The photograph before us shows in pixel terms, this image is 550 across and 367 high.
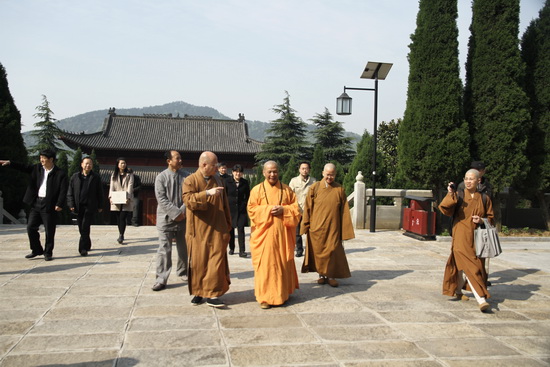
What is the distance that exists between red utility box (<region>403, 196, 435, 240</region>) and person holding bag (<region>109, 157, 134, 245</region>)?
6473 mm

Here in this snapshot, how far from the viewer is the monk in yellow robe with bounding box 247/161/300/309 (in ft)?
16.4

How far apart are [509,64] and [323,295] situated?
355 inches

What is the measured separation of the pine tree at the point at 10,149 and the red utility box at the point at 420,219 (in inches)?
510

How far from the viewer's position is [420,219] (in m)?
10.8

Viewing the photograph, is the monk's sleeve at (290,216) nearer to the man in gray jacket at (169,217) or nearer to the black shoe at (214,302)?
A: the black shoe at (214,302)

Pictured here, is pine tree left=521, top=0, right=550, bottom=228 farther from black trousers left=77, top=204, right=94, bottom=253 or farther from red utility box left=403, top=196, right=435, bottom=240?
black trousers left=77, top=204, right=94, bottom=253

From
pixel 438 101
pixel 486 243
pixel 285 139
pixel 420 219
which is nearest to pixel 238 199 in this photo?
pixel 486 243

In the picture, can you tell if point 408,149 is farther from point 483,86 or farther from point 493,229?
point 493,229

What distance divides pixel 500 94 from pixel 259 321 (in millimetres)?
9924

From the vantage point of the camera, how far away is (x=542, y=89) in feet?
40.5

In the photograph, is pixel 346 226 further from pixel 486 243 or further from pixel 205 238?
pixel 205 238

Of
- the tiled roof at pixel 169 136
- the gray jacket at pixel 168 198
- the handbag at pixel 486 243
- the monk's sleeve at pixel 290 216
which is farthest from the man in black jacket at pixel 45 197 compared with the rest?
the tiled roof at pixel 169 136

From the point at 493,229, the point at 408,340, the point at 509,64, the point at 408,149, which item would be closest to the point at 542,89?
the point at 509,64

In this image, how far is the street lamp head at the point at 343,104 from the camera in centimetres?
1217
